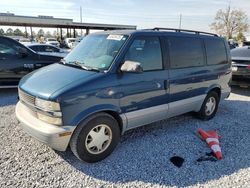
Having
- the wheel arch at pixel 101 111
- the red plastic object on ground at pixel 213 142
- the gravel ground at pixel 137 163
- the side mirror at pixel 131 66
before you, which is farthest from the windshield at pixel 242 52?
the wheel arch at pixel 101 111

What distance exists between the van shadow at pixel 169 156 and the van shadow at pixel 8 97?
11.0 feet

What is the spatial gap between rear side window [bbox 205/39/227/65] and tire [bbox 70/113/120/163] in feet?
9.29

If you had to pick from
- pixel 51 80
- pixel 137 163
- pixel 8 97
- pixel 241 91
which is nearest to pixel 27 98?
pixel 51 80

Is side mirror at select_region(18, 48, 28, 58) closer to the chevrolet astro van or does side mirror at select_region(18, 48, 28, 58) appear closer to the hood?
the chevrolet astro van

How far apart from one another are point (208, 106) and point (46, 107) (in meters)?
3.72

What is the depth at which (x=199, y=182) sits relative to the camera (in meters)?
3.20

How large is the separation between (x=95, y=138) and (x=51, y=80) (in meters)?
1.05

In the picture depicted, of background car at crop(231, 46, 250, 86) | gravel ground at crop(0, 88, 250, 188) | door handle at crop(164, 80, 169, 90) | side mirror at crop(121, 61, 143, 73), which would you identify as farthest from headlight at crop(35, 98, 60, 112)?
background car at crop(231, 46, 250, 86)

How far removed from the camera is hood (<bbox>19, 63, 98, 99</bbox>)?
10.7ft

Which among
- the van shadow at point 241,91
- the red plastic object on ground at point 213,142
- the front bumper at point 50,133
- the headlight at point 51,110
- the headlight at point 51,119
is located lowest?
the van shadow at point 241,91

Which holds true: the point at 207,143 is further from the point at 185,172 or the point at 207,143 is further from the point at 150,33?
the point at 150,33

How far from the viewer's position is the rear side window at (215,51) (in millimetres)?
5242

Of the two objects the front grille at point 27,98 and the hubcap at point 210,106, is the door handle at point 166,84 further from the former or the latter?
the front grille at point 27,98

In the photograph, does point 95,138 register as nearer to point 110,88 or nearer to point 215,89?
point 110,88
